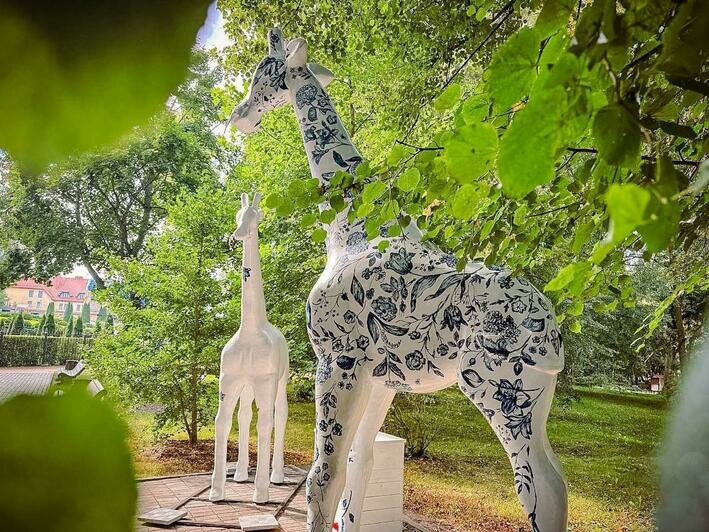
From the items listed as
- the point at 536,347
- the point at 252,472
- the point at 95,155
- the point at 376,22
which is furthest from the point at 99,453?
the point at 252,472

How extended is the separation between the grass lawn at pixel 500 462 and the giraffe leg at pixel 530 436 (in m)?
1.39

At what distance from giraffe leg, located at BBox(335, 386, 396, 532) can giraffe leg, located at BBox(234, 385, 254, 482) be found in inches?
48.3

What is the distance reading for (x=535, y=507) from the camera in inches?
34.5

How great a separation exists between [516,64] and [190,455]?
12.5 feet

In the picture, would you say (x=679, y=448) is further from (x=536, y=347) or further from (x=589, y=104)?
(x=589, y=104)

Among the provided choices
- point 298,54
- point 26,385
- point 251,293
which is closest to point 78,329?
point 26,385

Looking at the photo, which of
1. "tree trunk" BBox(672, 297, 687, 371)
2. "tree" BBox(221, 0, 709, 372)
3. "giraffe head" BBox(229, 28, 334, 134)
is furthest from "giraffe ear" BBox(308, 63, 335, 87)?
"tree trunk" BBox(672, 297, 687, 371)

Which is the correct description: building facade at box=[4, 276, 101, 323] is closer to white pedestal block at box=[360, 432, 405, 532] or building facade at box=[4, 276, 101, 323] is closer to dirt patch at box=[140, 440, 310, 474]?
white pedestal block at box=[360, 432, 405, 532]

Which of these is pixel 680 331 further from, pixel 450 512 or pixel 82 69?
pixel 82 69

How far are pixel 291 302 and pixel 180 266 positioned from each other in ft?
2.92

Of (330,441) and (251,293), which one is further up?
(251,293)

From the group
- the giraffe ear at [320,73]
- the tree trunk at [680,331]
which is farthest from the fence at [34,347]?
the tree trunk at [680,331]

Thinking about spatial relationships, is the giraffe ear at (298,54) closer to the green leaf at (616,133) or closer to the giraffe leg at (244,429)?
the green leaf at (616,133)

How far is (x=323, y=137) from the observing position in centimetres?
127
